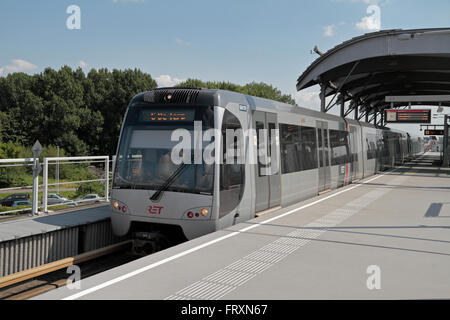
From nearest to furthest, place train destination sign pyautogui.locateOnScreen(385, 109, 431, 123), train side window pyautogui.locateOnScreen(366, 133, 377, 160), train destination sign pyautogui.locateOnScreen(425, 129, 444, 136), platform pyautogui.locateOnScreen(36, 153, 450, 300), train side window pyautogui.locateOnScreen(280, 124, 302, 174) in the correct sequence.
A: platform pyautogui.locateOnScreen(36, 153, 450, 300) < train side window pyautogui.locateOnScreen(280, 124, 302, 174) < train side window pyautogui.locateOnScreen(366, 133, 377, 160) < train destination sign pyautogui.locateOnScreen(385, 109, 431, 123) < train destination sign pyautogui.locateOnScreen(425, 129, 444, 136)

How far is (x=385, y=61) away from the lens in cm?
2258

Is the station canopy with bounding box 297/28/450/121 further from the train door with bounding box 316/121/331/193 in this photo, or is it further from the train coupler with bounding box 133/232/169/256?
the train coupler with bounding box 133/232/169/256

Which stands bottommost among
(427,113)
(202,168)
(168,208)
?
(168,208)

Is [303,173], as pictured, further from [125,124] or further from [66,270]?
[66,270]

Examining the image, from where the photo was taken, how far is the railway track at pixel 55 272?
258 inches

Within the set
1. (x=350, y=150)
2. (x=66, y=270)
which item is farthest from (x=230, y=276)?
(x=350, y=150)

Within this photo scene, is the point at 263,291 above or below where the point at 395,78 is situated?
below

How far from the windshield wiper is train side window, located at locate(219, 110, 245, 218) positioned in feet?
2.39

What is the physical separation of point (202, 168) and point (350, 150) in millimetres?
12397

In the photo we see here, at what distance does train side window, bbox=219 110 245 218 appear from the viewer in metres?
7.71

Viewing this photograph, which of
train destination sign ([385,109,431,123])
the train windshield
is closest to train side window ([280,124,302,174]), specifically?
the train windshield

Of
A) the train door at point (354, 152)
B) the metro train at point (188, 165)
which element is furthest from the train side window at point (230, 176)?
the train door at point (354, 152)

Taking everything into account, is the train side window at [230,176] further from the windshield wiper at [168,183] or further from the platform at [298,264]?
the windshield wiper at [168,183]

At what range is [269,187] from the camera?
31.6ft
